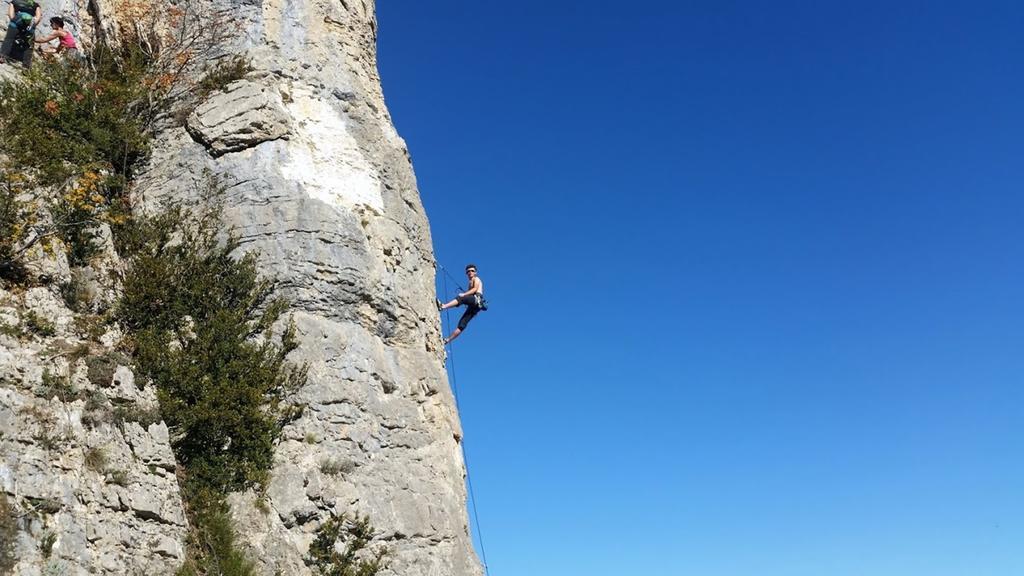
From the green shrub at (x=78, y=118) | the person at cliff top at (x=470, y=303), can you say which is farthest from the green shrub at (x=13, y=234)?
the person at cliff top at (x=470, y=303)

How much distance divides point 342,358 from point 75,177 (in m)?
5.71

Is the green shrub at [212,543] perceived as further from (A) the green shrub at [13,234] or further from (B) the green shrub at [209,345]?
(A) the green shrub at [13,234]

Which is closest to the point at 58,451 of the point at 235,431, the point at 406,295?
the point at 235,431

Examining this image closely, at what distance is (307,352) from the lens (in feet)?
49.9

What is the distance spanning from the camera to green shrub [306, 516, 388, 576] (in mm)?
13273

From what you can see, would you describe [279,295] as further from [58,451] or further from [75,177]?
[58,451]

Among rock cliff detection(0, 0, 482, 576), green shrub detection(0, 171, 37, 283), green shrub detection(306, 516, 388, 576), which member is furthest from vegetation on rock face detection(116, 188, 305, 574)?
green shrub detection(0, 171, 37, 283)

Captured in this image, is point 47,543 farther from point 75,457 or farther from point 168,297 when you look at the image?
point 168,297

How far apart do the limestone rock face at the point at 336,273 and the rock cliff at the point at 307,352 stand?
0.11ft

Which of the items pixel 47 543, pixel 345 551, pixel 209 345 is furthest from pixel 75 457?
pixel 345 551

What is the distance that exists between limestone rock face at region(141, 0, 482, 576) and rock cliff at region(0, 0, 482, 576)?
34mm

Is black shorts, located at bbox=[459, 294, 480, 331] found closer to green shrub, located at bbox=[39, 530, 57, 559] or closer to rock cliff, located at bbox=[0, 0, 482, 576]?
rock cliff, located at bbox=[0, 0, 482, 576]

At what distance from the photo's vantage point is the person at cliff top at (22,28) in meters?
17.7

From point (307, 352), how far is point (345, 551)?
356 cm
